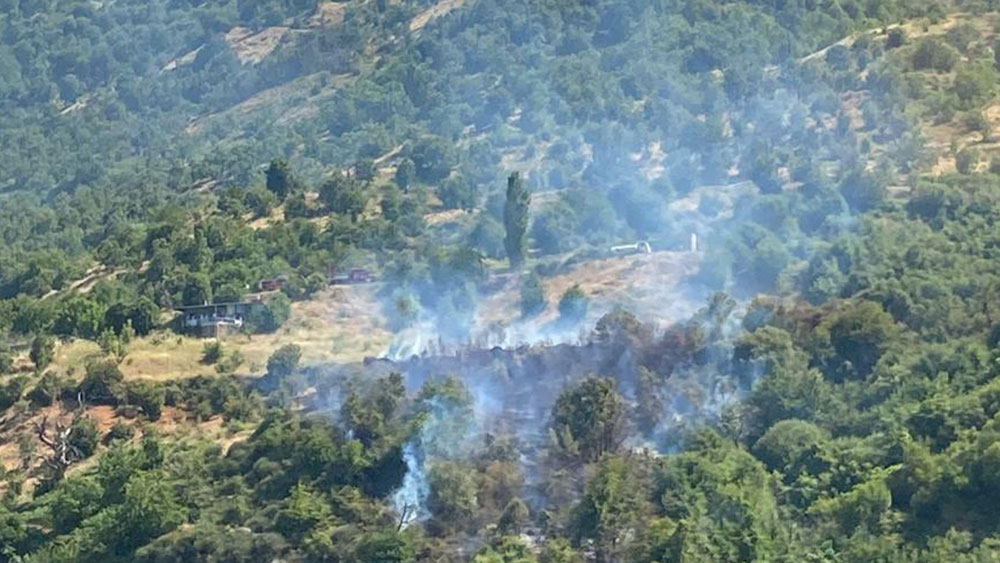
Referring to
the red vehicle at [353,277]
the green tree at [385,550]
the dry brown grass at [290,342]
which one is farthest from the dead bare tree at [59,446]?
the red vehicle at [353,277]

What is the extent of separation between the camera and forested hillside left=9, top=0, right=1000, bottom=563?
4397 centimetres

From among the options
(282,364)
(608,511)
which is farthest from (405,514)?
(282,364)

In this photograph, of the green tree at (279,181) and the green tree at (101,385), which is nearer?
the green tree at (101,385)

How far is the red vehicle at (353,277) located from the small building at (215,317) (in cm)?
351

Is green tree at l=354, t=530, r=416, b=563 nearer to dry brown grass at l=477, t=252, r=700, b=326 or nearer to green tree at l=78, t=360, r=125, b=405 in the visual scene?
green tree at l=78, t=360, r=125, b=405

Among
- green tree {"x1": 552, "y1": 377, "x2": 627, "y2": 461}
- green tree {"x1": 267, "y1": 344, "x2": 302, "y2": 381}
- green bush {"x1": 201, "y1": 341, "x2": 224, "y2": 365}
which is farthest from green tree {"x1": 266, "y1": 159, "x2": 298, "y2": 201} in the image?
green tree {"x1": 552, "y1": 377, "x2": 627, "y2": 461}

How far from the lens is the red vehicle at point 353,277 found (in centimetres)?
6103

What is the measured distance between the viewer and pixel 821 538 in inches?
1640

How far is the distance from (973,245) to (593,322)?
1082cm

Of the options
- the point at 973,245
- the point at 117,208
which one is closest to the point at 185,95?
the point at 117,208

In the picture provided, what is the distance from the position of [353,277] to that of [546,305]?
6290 millimetres

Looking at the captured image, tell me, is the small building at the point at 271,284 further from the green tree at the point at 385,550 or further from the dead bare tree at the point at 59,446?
the green tree at the point at 385,550

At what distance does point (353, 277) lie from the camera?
61.2 metres

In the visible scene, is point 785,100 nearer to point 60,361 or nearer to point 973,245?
point 973,245
